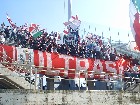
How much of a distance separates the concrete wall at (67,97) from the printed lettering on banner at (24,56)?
4.28 m

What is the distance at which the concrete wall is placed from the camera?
10914mm

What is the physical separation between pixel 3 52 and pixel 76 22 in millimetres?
11228

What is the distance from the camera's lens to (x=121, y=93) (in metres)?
14.7

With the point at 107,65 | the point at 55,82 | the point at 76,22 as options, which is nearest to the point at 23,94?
the point at 55,82

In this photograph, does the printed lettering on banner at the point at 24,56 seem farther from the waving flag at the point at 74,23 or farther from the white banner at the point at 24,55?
the waving flag at the point at 74,23

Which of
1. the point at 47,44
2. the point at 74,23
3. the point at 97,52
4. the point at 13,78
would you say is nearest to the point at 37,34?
the point at 47,44

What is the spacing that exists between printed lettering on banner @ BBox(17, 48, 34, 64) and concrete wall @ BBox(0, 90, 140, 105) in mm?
4280

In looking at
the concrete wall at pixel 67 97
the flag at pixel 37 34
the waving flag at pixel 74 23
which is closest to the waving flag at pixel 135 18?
the waving flag at pixel 74 23

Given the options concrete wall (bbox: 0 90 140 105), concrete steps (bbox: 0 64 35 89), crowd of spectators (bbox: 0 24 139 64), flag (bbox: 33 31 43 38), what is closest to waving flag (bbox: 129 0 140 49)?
crowd of spectators (bbox: 0 24 139 64)

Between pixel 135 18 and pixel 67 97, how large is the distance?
36.4 feet

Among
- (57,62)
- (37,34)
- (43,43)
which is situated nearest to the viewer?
(57,62)

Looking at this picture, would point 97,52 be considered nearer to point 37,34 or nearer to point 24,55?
point 37,34

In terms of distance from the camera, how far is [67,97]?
1231 centimetres

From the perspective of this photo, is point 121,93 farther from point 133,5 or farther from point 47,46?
point 133,5
